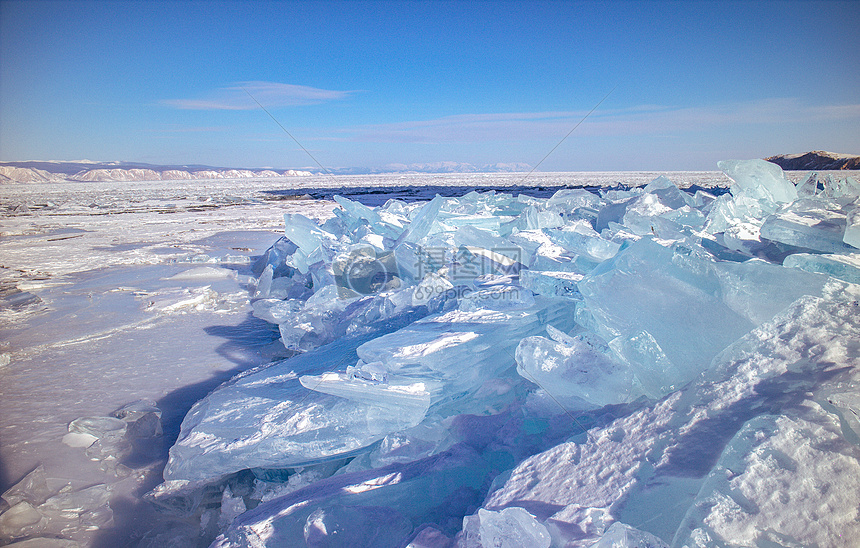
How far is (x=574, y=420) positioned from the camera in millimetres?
1241

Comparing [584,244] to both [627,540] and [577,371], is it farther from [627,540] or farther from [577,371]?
[627,540]

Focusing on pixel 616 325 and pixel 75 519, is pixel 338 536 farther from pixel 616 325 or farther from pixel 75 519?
pixel 616 325

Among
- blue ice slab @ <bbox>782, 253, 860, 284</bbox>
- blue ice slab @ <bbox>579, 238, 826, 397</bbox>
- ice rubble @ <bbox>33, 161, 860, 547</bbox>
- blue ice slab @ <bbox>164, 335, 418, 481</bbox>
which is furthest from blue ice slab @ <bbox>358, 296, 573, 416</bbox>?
blue ice slab @ <bbox>782, 253, 860, 284</bbox>

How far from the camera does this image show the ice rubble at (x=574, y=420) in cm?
84

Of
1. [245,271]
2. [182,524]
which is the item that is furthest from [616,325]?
[245,271]

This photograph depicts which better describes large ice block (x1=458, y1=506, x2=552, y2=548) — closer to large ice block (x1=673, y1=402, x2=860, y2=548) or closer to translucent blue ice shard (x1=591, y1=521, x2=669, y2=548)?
translucent blue ice shard (x1=591, y1=521, x2=669, y2=548)

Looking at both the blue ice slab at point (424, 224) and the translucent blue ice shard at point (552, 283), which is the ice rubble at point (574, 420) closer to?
the translucent blue ice shard at point (552, 283)

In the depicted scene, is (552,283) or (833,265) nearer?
(833,265)

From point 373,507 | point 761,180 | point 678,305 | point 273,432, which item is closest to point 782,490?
point 678,305

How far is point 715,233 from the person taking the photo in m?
2.82

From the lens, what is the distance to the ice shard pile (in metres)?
0.84

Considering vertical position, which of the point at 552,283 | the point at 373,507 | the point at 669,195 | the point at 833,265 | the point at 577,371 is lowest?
the point at 373,507

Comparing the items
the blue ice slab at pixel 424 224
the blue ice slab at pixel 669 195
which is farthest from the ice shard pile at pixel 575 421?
the blue ice slab at pixel 669 195

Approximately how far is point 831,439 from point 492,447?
0.78 m
